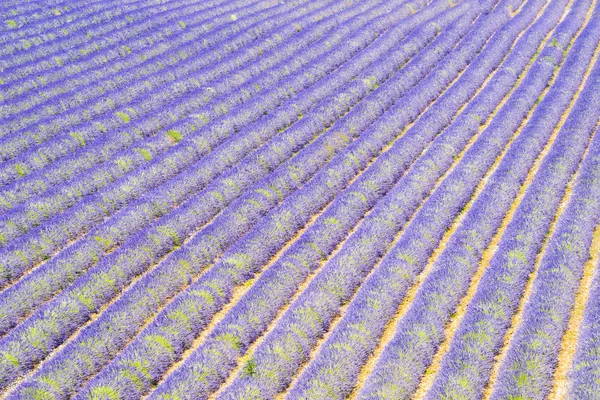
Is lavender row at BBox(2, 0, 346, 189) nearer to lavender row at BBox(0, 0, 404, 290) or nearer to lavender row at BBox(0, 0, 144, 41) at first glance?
lavender row at BBox(0, 0, 404, 290)

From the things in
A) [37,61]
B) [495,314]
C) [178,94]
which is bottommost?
[495,314]

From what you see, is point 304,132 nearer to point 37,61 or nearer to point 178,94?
point 178,94

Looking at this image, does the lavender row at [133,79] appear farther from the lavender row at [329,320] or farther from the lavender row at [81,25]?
the lavender row at [329,320]

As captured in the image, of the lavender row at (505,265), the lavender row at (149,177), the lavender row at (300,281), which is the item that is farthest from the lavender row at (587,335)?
the lavender row at (149,177)

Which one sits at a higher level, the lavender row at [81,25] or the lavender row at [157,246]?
the lavender row at [81,25]

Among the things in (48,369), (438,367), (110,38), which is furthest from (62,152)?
(438,367)

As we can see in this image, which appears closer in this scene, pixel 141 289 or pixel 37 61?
pixel 141 289
